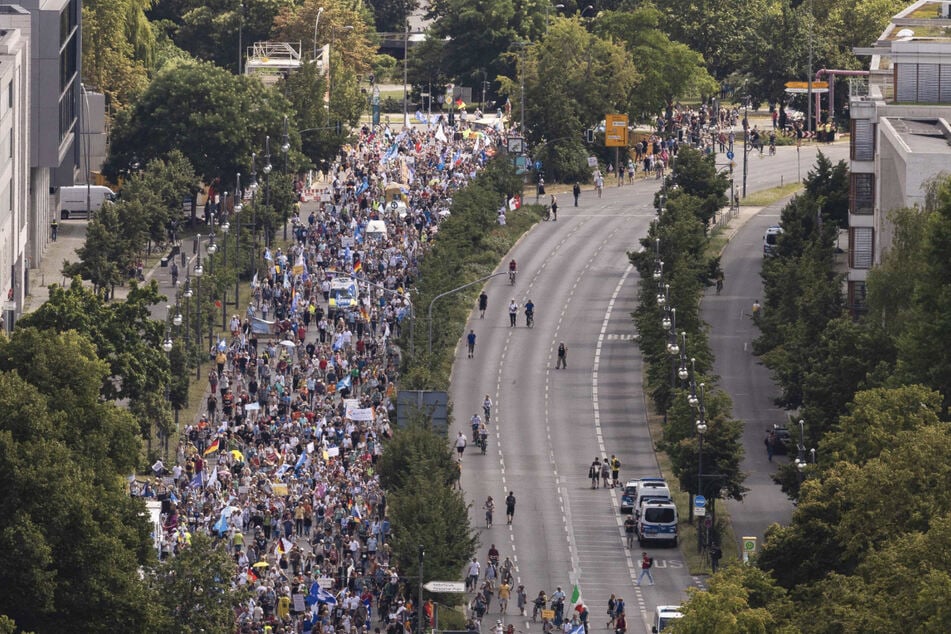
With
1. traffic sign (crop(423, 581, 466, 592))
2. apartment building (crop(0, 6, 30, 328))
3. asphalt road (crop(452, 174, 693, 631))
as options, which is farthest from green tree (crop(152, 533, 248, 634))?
apartment building (crop(0, 6, 30, 328))

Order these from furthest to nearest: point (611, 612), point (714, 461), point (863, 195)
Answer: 1. point (863, 195)
2. point (714, 461)
3. point (611, 612)

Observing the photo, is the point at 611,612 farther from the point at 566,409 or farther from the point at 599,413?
the point at 566,409

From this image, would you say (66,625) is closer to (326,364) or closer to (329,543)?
(329,543)

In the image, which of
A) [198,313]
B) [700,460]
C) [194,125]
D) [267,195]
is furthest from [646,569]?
[194,125]

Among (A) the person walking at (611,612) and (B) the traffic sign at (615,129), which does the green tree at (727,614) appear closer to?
(A) the person walking at (611,612)

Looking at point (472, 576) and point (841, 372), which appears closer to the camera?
point (472, 576)

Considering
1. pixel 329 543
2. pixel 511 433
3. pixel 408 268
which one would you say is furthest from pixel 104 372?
pixel 408 268

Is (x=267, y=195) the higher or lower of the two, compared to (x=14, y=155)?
lower
